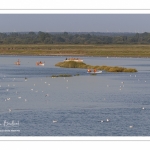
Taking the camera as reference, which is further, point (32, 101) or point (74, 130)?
point (32, 101)

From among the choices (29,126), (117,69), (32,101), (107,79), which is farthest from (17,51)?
(29,126)

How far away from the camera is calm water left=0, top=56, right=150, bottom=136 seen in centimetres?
3291

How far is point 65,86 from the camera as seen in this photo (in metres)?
55.4

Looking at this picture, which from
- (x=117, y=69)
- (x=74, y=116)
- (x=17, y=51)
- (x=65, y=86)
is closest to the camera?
(x=74, y=116)

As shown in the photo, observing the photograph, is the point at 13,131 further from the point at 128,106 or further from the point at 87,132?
the point at 128,106

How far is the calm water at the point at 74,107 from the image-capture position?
32906 mm

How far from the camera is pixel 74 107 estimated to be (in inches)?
1599

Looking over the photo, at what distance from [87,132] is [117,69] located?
43746 mm

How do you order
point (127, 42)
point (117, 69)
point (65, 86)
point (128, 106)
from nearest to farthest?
point (128, 106) → point (65, 86) → point (117, 69) → point (127, 42)
